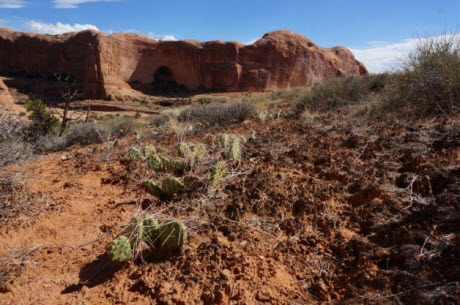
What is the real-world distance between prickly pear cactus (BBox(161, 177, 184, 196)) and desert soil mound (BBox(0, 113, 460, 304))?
0.10 m

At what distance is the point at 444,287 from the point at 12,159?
413cm

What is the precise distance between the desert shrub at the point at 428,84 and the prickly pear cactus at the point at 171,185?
395 cm

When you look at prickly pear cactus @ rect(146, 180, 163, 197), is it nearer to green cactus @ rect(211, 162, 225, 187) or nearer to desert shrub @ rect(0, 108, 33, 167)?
green cactus @ rect(211, 162, 225, 187)

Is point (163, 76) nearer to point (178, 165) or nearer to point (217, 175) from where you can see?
point (178, 165)

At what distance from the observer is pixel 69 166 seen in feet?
15.5

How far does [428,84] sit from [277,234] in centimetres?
473

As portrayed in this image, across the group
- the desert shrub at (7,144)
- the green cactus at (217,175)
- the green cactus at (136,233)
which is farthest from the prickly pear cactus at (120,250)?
the desert shrub at (7,144)

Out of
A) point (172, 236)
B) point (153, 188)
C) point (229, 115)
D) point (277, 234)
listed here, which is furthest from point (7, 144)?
point (229, 115)

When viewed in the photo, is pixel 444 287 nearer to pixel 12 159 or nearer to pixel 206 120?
pixel 12 159

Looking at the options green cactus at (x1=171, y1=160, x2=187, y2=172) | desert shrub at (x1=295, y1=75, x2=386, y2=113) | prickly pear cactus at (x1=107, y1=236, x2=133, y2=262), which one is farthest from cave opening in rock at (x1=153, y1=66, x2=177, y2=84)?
prickly pear cactus at (x1=107, y1=236, x2=133, y2=262)

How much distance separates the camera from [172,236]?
2.06 meters

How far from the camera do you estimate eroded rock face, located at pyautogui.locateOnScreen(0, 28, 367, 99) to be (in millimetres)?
27219

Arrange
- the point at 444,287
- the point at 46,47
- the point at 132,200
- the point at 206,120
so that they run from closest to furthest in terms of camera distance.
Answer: the point at 444,287, the point at 132,200, the point at 206,120, the point at 46,47

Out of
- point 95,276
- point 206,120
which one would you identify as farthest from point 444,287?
point 206,120
